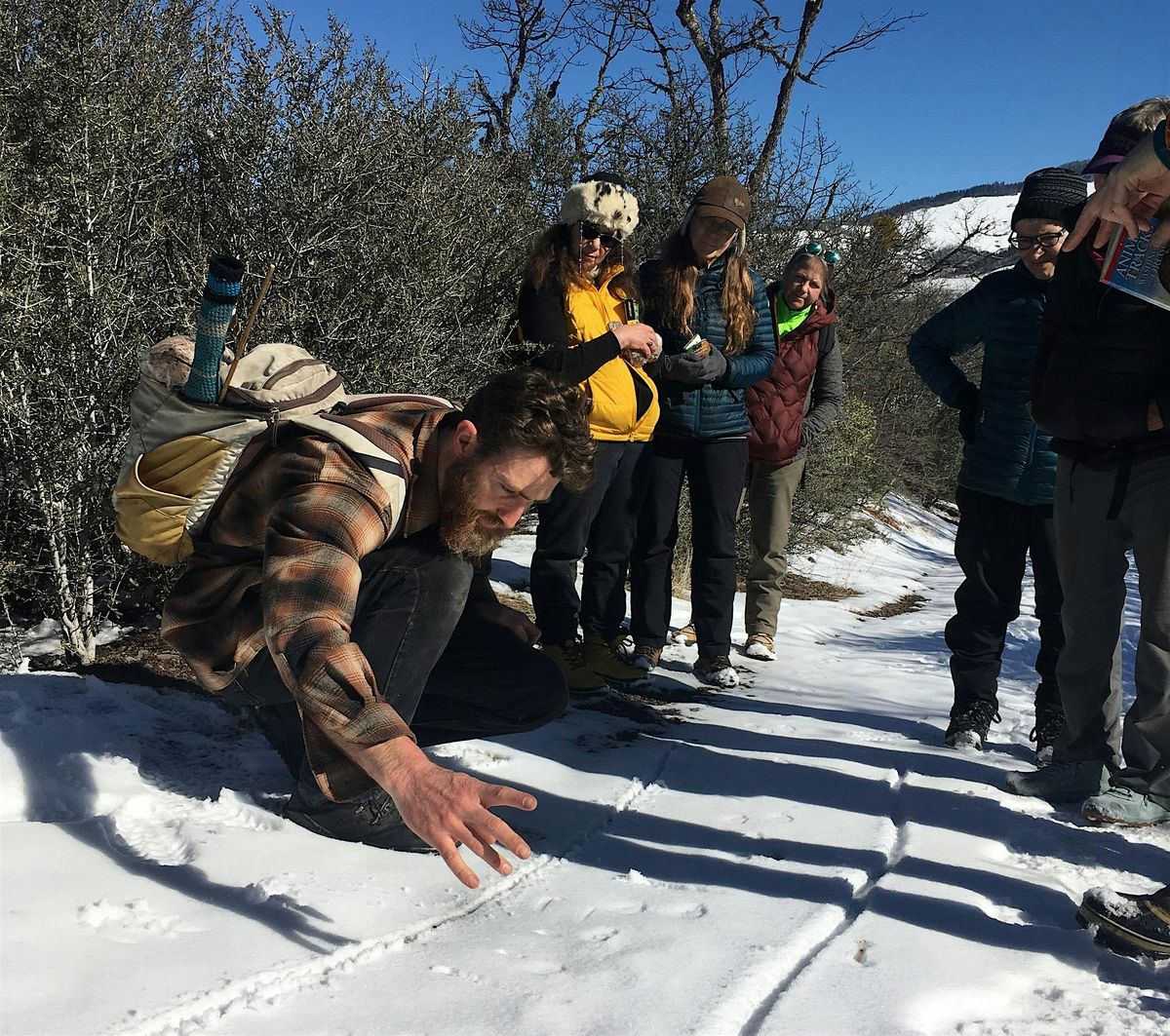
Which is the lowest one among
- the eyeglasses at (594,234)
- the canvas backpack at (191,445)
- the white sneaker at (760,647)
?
the white sneaker at (760,647)

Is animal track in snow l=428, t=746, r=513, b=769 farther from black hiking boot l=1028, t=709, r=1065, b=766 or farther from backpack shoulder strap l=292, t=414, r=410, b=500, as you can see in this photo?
black hiking boot l=1028, t=709, r=1065, b=766

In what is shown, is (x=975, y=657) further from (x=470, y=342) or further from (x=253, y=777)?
(x=470, y=342)

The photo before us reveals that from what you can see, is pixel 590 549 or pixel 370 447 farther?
pixel 590 549

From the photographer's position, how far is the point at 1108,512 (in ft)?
9.29

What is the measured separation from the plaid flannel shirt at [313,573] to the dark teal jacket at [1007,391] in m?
2.07

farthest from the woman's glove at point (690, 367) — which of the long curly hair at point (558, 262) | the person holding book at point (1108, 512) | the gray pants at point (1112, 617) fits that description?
the gray pants at point (1112, 617)

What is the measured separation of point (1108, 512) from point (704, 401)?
68.5 inches

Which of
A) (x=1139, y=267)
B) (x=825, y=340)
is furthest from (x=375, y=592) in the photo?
(x=825, y=340)

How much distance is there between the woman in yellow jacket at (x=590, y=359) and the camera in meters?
3.73

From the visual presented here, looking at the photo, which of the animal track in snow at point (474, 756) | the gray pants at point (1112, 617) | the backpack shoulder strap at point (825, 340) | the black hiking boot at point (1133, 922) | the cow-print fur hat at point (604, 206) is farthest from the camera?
the backpack shoulder strap at point (825, 340)

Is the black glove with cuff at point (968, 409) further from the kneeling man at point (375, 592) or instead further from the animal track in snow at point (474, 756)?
the animal track in snow at point (474, 756)

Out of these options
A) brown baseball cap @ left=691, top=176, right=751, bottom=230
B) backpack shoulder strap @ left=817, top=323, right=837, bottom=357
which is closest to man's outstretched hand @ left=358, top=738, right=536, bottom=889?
brown baseball cap @ left=691, top=176, right=751, bottom=230

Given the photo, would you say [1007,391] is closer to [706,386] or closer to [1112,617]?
[1112,617]

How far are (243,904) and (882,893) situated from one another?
1454 millimetres
